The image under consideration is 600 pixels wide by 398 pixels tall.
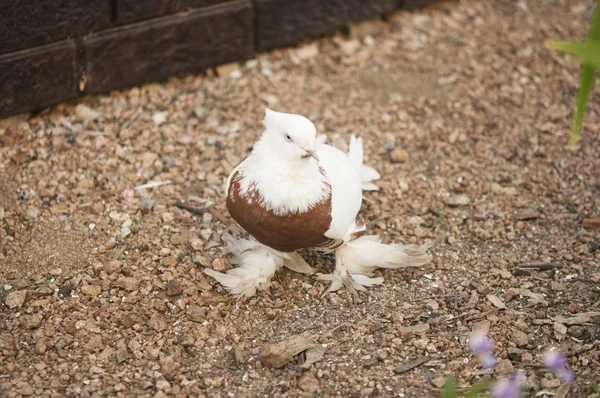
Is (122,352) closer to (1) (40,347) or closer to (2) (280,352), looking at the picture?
(1) (40,347)

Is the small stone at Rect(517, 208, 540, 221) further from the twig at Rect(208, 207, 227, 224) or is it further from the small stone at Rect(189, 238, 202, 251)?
the small stone at Rect(189, 238, 202, 251)

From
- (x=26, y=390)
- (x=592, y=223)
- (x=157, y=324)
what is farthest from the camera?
(x=592, y=223)

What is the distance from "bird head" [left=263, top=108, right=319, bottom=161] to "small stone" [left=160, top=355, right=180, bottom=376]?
84 cm

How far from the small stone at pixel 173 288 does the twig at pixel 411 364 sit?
0.92 m

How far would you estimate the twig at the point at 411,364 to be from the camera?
2623mm

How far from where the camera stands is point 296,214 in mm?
2697

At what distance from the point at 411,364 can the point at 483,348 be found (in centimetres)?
27

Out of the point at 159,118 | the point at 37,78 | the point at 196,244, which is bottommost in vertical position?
the point at 196,244

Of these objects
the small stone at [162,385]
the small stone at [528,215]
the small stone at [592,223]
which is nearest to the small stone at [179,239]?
the small stone at [162,385]

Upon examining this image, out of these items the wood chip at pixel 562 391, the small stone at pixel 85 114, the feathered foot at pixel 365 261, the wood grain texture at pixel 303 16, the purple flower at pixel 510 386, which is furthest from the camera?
the wood grain texture at pixel 303 16

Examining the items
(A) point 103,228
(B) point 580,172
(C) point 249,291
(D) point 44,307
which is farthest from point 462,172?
(D) point 44,307

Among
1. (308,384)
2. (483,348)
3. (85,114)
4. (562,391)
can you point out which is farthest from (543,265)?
(85,114)

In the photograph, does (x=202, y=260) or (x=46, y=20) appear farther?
(x=46, y=20)

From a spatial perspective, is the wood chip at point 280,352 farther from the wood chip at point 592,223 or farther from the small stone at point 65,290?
the wood chip at point 592,223
